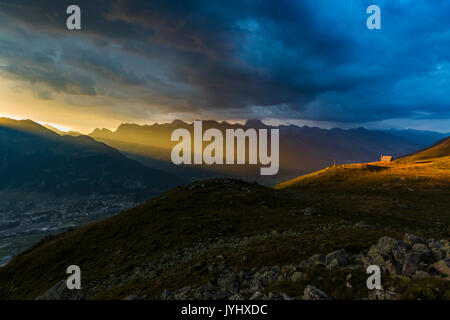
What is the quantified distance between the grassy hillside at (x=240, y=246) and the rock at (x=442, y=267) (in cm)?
122

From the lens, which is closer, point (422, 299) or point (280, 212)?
point (422, 299)

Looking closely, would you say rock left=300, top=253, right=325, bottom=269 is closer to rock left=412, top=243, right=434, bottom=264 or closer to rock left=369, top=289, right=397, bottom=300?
rock left=369, top=289, right=397, bottom=300

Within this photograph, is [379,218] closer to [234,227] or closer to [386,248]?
[234,227]

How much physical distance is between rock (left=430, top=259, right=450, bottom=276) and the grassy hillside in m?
1.22

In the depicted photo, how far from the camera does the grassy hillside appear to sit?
1512 cm

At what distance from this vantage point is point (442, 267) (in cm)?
1336

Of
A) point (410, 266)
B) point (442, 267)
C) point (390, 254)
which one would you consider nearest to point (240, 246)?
point (390, 254)

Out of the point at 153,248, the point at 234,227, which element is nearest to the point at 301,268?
the point at 234,227

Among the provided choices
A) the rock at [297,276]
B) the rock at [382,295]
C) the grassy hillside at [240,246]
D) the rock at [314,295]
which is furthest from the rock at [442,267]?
the rock at [297,276]

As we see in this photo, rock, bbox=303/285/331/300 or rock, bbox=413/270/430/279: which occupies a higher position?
rock, bbox=413/270/430/279

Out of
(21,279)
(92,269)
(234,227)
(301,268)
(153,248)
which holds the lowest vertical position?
(21,279)

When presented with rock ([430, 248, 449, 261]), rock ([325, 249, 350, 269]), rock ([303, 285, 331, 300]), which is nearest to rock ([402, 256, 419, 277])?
rock ([430, 248, 449, 261])
